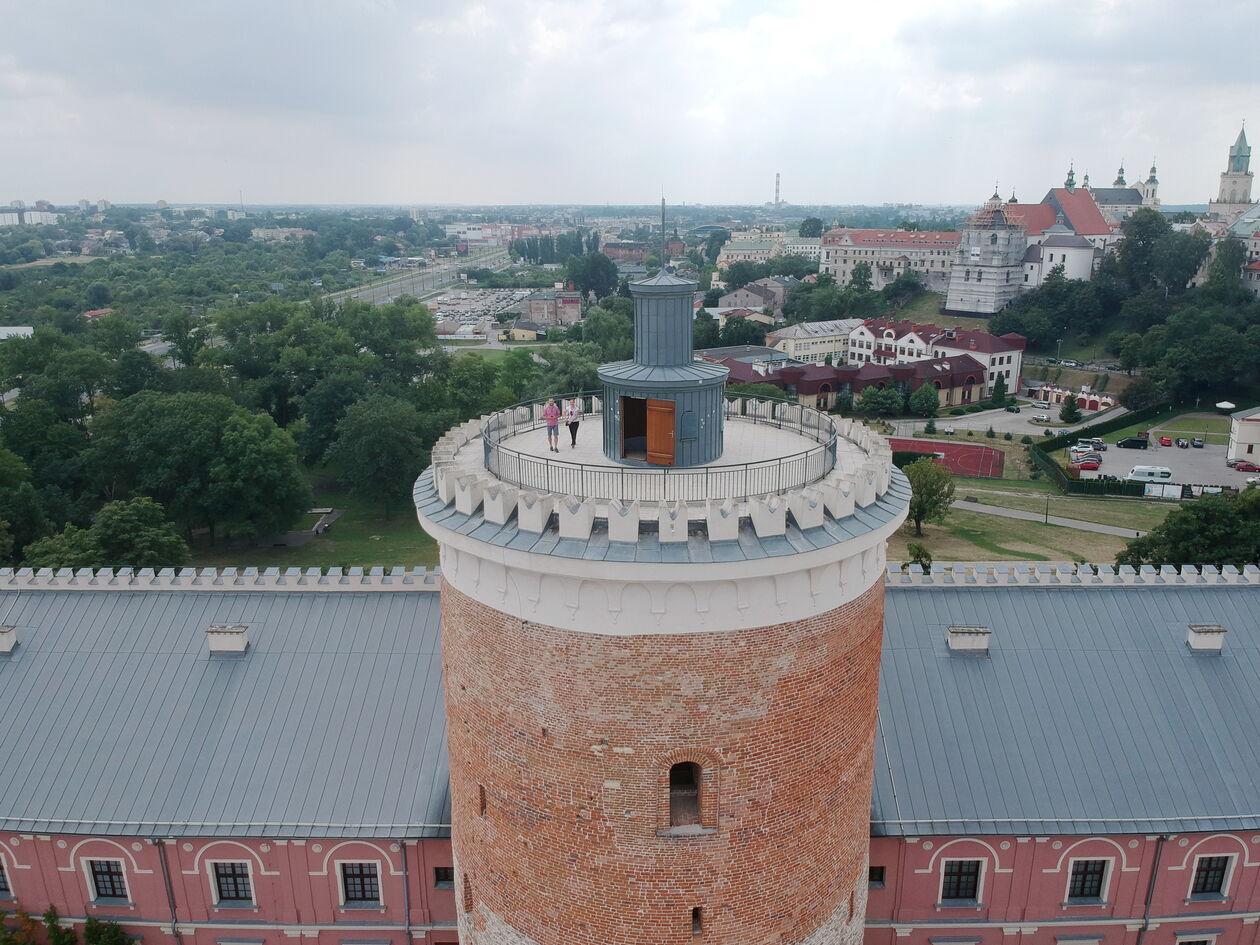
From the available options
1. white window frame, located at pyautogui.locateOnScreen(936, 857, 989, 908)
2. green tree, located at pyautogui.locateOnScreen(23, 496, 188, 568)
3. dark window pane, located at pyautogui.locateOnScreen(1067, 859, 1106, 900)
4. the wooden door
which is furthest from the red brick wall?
green tree, located at pyautogui.locateOnScreen(23, 496, 188, 568)

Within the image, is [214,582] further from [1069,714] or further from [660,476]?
[1069,714]

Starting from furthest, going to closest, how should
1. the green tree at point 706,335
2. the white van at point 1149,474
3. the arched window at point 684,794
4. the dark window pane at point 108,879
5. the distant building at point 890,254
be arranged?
the distant building at point 890,254 → the green tree at point 706,335 → the white van at point 1149,474 → the dark window pane at point 108,879 → the arched window at point 684,794

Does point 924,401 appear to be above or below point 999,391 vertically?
above

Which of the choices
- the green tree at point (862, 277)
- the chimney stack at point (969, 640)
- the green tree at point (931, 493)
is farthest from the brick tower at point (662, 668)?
the green tree at point (862, 277)

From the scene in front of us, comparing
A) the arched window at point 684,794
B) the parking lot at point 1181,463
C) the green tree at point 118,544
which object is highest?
the arched window at point 684,794

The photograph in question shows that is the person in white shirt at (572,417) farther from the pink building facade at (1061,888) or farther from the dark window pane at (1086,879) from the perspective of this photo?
the dark window pane at (1086,879)

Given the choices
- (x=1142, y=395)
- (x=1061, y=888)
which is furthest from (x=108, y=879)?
(x=1142, y=395)
